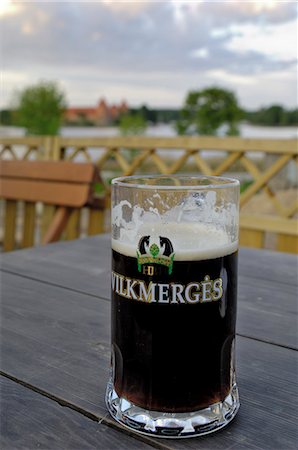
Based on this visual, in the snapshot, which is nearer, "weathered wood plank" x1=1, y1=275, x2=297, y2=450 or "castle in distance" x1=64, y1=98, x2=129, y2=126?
"weathered wood plank" x1=1, y1=275, x2=297, y2=450

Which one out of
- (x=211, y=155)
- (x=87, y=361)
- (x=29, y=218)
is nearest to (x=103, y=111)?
(x=211, y=155)

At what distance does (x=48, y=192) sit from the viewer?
69.9 inches

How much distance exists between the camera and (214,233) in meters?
0.42

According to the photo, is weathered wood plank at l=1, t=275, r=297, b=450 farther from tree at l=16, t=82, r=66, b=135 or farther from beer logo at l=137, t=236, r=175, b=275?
tree at l=16, t=82, r=66, b=135

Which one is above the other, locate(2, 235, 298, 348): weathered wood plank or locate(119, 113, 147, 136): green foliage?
locate(119, 113, 147, 136): green foliage

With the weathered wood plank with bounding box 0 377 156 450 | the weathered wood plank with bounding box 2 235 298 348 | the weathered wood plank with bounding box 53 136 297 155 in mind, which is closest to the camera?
the weathered wood plank with bounding box 0 377 156 450

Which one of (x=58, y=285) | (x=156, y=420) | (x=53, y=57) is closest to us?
(x=156, y=420)

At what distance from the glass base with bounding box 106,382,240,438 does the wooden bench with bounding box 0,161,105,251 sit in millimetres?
1103

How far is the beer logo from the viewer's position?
0.39 metres

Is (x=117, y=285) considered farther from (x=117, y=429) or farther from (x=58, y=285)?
(x=58, y=285)

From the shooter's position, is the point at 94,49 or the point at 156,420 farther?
the point at 94,49

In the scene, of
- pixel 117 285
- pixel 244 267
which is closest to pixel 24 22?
pixel 244 267

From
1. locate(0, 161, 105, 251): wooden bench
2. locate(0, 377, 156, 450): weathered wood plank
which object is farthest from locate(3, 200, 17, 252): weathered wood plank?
locate(0, 377, 156, 450): weathered wood plank

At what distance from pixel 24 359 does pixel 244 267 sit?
57 centimetres
